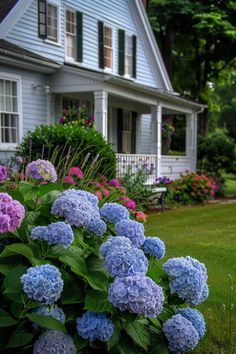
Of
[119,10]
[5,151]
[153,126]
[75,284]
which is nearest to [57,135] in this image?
[5,151]

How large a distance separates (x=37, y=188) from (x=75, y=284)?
802 millimetres

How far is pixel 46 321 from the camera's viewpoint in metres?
1.95

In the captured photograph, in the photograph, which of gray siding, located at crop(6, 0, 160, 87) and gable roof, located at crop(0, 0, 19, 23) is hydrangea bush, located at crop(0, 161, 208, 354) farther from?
gable roof, located at crop(0, 0, 19, 23)

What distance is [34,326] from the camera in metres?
2.12

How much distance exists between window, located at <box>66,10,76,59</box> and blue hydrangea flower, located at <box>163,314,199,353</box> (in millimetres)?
13329

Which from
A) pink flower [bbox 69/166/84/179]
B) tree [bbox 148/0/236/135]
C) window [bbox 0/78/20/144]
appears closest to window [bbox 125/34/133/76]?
tree [bbox 148/0/236/135]

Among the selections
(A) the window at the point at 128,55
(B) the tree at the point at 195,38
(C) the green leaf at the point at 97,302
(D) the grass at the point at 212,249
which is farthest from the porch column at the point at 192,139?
(C) the green leaf at the point at 97,302

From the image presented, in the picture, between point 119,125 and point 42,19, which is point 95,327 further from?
point 119,125

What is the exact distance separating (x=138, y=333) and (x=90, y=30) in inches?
574

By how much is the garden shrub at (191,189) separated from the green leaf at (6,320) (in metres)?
12.5

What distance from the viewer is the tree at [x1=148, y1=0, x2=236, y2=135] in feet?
68.5

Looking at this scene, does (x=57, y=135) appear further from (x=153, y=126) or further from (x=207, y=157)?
(x=207, y=157)

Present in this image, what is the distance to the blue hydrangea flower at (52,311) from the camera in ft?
6.73

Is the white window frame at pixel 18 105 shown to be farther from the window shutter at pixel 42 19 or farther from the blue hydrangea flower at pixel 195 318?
the blue hydrangea flower at pixel 195 318
